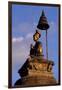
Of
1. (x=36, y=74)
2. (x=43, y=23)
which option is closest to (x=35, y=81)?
(x=36, y=74)

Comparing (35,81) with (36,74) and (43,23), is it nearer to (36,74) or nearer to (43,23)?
(36,74)

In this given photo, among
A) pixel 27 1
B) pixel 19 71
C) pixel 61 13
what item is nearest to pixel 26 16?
pixel 27 1

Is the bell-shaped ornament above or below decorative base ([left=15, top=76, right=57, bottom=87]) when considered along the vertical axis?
above

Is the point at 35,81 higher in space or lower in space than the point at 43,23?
lower

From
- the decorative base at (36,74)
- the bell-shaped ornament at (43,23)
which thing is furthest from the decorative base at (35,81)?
the bell-shaped ornament at (43,23)

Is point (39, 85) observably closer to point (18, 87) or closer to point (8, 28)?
point (18, 87)

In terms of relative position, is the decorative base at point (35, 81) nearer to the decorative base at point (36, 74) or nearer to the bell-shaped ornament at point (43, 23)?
the decorative base at point (36, 74)

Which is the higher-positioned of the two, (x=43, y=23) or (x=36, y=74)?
(x=43, y=23)

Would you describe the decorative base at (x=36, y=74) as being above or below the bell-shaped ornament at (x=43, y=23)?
below

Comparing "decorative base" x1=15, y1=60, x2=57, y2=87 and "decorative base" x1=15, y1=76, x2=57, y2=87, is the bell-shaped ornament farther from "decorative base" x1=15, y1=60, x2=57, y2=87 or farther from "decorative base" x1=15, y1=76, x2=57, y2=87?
"decorative base" x1=15, y1=76, x2=57, y2=87

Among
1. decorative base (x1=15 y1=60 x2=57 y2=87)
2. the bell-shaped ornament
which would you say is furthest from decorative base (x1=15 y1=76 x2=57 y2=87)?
the bell-shaped ornament

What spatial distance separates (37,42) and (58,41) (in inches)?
7.9

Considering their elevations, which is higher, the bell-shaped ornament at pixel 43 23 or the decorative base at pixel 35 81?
the bell-shaped ornament at pixel 43 23

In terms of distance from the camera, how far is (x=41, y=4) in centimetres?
242
